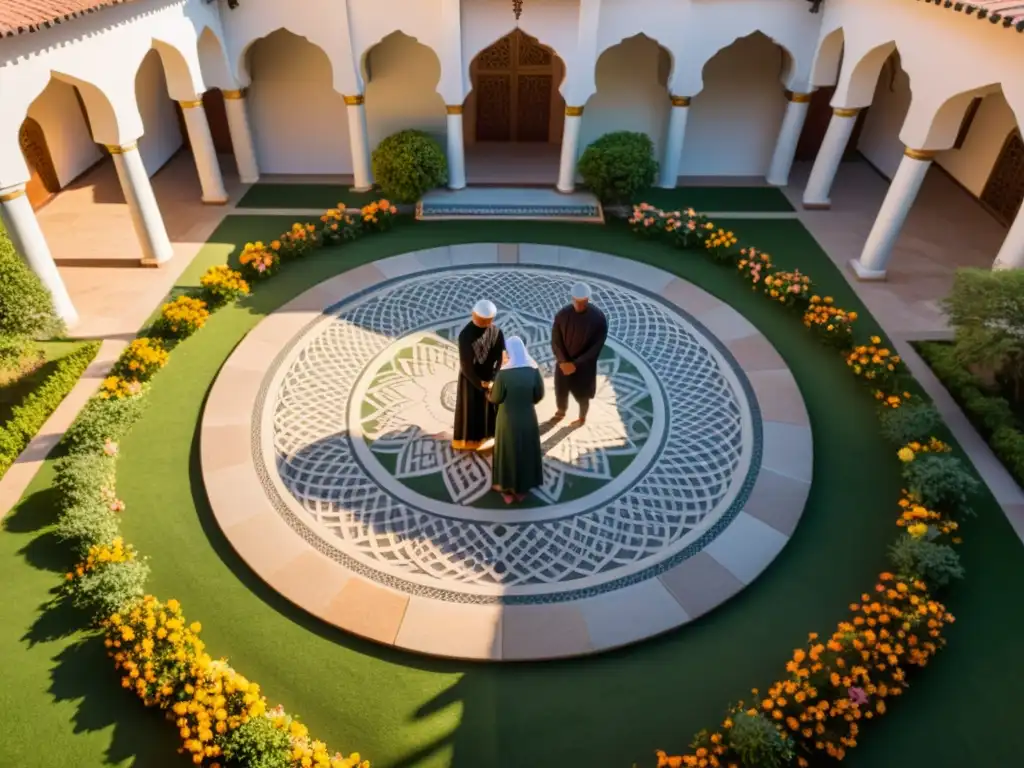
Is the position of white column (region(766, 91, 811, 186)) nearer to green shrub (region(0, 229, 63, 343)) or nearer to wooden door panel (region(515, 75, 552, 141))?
wooden door panel (region(515, 75, 552, 141))

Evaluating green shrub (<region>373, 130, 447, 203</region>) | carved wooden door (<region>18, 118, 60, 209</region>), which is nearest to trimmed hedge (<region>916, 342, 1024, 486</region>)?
green shrub (<region>373, 130, 447, 203</region>)

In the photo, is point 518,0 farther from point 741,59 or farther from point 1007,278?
point 1007,278

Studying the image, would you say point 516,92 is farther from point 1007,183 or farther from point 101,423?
point 101,423

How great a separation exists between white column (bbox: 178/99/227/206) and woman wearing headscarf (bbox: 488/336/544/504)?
9.00 metres

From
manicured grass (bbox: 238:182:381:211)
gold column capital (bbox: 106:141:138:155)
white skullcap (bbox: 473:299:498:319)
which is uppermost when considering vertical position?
white skullcap (bbox: 473:299:498:319)

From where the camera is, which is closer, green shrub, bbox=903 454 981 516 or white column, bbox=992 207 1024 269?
green shrub, bbox=903 454 981 516

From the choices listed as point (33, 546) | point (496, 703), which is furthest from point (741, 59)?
point (33, 546)

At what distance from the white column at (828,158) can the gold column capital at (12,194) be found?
41.2 feet

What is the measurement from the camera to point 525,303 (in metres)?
10.9

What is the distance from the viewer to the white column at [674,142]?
1380cm

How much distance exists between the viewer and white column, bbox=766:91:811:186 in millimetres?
13815

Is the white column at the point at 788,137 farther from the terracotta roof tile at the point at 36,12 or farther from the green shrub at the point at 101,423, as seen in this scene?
the green shrub at the point at 101,423

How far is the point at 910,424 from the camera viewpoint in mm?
8250

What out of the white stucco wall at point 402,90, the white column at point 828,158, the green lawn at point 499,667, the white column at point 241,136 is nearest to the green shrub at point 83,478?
the green lawn at point 499,667
